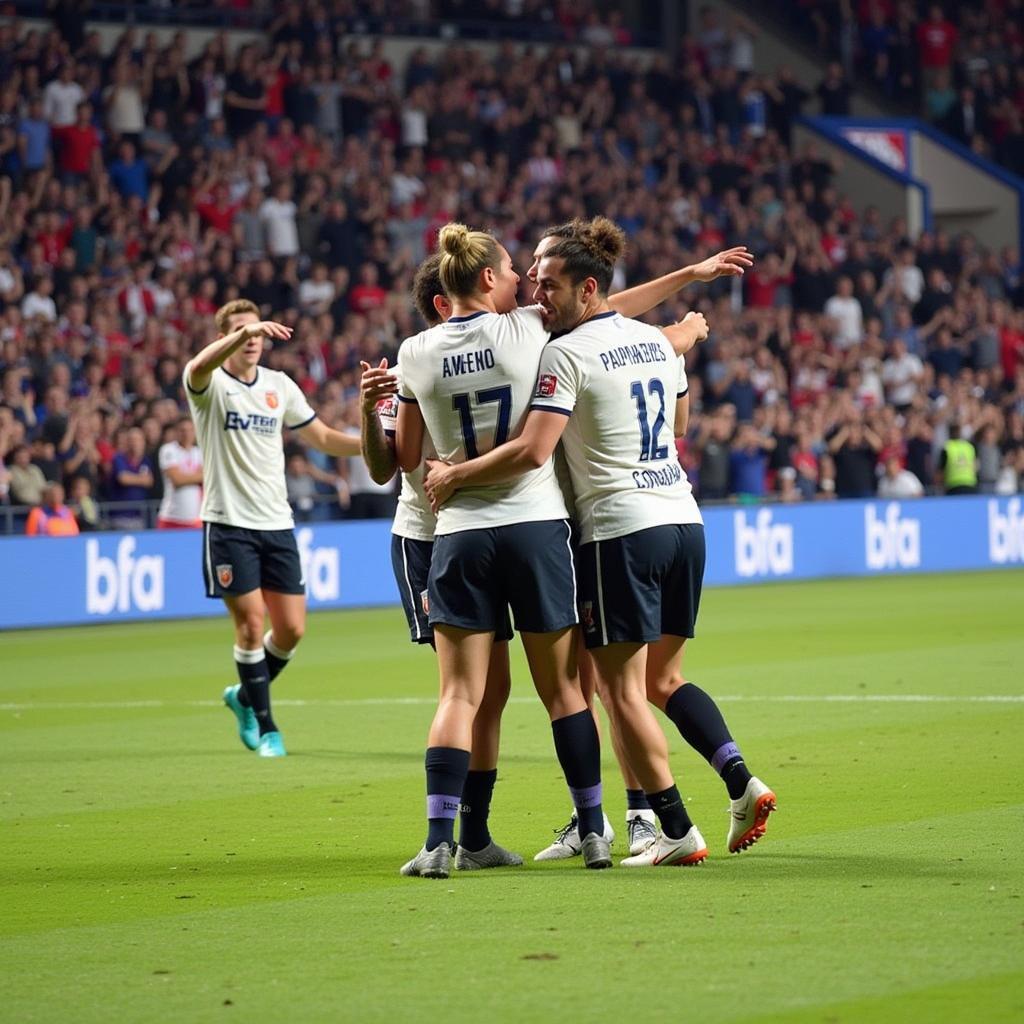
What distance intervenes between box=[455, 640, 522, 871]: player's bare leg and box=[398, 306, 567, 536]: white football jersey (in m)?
0.68

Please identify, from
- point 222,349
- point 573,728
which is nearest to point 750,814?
point 573,728

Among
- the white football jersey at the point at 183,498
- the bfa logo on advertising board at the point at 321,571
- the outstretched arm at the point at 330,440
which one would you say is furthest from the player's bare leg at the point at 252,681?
the bfa logo on advertising board at the point at 321,571

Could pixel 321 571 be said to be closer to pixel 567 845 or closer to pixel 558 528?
pixel 567 845

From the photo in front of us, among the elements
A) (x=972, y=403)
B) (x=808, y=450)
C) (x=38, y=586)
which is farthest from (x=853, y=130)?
(x=38, y=586)

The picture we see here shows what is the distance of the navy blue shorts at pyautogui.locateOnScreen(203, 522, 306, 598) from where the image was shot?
11.2m

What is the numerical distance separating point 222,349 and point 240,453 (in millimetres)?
1294

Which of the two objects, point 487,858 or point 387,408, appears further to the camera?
point 387,408

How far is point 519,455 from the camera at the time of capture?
22.9 ft

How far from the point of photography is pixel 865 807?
8617mm

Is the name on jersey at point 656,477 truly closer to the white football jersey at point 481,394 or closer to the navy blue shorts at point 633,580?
the navy blue shorts at point 633,580

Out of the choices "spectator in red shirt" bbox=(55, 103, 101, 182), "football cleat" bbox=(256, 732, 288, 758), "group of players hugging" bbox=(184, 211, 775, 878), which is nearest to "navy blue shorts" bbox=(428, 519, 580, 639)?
"group of players hugging" bbox=(184, 211, 775, 878)

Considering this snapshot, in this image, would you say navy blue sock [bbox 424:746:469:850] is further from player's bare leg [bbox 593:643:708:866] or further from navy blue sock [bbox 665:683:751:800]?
navy blue sock [bbox 665:683:751:800]

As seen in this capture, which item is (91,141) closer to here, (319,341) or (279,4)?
(319,341)

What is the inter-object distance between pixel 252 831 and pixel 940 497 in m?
19.5
